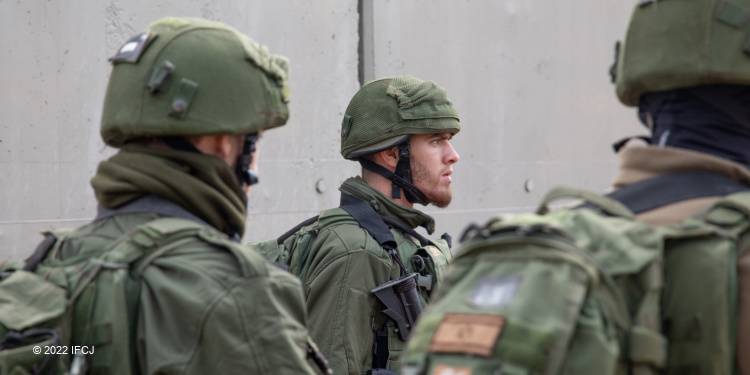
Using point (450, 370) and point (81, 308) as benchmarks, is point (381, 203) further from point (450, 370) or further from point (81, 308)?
point (450, 370)

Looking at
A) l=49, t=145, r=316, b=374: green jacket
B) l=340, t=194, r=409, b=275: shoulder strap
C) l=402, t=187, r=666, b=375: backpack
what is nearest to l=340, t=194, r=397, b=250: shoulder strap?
l=340, t=194, r=409, b=275: shoulder strap

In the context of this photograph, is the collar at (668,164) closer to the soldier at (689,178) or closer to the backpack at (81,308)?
the soldier at (689,178)

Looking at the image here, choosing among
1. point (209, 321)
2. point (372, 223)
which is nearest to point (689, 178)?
point (209, 321)

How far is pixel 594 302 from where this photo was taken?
134cm

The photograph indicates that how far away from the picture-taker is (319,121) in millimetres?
5395

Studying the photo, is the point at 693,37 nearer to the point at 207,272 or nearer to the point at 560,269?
the point at 560,269

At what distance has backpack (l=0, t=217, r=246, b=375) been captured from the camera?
1.56 meters

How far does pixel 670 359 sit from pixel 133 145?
133 centimetres

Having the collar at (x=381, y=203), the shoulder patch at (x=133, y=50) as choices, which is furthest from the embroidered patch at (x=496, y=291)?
the collar at (x=381, y=203)

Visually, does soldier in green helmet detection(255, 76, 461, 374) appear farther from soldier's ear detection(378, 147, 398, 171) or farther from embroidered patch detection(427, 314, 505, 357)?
embroidered patch detection(427, 314, 505, 357)

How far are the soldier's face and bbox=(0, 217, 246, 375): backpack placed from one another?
1.94 m

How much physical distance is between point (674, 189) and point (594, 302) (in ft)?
1.20

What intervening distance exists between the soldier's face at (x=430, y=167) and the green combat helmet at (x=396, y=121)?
0.03m

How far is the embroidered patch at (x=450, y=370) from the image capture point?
1324 millimetres
